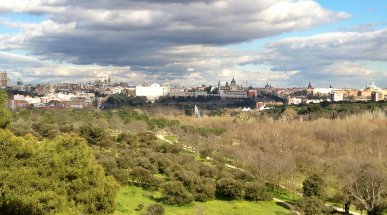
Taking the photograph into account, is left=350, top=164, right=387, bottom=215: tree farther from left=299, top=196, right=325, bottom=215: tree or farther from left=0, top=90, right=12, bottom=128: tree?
left=0, top=90, right=12, bottom=128: tree

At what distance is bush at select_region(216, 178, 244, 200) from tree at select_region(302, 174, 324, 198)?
15.2ft

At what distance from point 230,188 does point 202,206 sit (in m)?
3.03

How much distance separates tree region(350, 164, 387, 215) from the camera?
30250 millimetres

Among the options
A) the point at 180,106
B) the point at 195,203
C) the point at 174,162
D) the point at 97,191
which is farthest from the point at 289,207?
the point at 180,106

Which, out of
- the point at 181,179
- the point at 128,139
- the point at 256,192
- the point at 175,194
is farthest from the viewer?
the point at 128,139

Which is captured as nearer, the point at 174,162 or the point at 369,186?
the point at 369,186

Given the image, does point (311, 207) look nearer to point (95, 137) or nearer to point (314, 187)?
point (314, 187)

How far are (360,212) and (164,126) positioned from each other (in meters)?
48.4

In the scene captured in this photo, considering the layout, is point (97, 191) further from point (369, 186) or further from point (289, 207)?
point (369, 186)

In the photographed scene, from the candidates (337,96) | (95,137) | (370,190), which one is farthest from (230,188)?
(337,96)

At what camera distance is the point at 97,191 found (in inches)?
709

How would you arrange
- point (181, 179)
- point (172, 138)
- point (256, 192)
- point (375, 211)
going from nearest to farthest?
point (375, 211) → point (181, 179) → point (256, 192) → point (172, 138)

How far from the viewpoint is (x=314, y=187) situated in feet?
109

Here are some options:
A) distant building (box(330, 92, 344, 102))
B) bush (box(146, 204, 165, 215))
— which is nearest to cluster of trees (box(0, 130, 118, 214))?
bush (box(146, 204, 165, 215))
